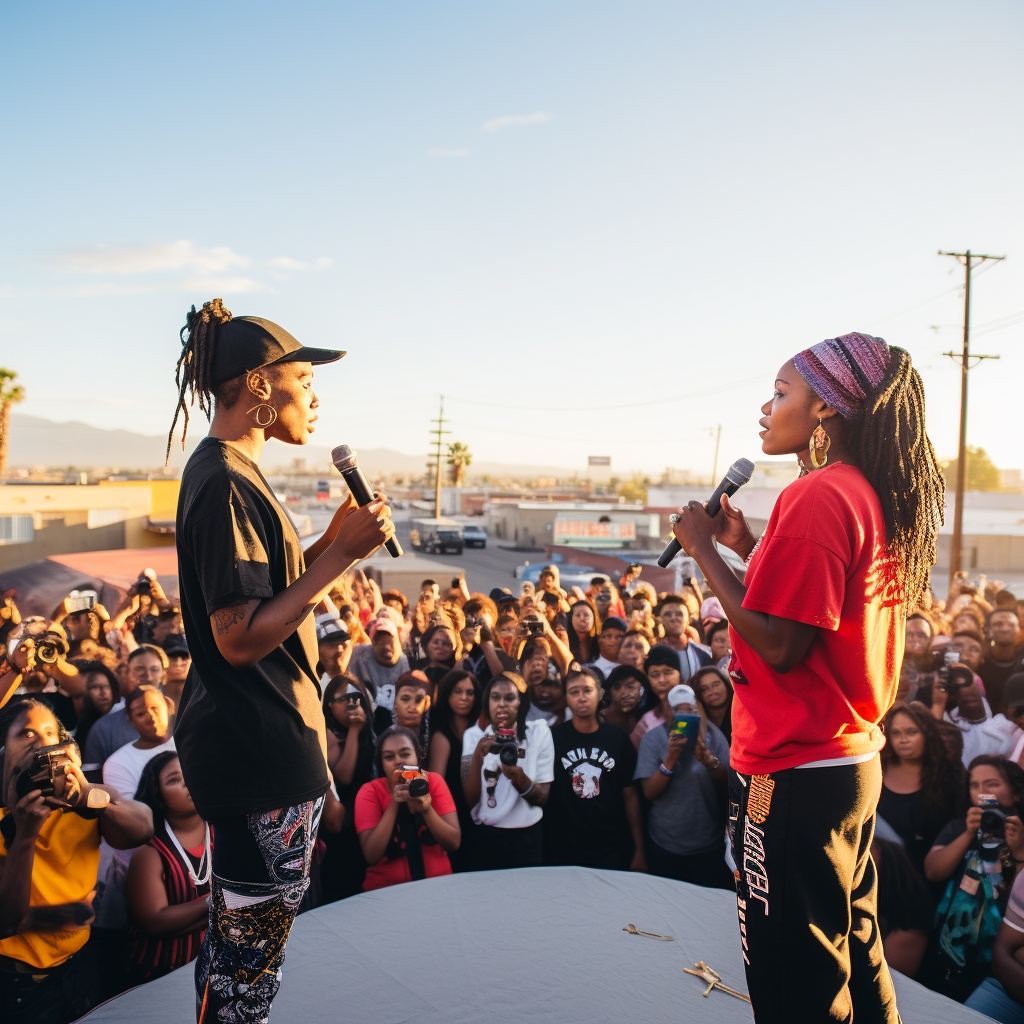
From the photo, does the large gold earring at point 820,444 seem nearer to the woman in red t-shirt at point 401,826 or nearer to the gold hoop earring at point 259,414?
the gold hoop earring at point 259,414

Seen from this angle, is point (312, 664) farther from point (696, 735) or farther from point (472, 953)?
point (696, 735)

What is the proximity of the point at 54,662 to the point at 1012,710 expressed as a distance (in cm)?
573

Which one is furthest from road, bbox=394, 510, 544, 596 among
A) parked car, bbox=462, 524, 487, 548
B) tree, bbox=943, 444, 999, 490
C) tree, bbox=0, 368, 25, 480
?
tree, bbox=943, 444, 999, 490

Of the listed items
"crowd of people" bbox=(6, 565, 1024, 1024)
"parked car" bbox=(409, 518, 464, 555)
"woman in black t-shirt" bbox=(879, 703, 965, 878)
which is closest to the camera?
"crowd of people" bbox=(6, 565, 1024, 1024)

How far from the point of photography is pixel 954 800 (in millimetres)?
3309

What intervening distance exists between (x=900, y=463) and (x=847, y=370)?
0.22 m

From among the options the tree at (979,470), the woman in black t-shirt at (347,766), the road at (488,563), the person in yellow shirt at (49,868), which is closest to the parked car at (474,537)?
the road at (488,563)

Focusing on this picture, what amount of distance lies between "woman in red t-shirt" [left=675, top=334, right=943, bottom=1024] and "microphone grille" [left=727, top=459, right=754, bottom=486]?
1.12 feet

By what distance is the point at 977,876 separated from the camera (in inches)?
116

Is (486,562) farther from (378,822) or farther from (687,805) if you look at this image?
(378,822)

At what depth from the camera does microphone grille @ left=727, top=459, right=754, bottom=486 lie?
76.9 inches

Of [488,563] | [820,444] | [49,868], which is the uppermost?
[820,444]

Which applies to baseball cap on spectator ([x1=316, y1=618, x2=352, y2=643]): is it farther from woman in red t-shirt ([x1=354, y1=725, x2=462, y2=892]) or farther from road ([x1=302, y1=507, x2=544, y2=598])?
road ([x1=302, y1=507, x2=544, y2=598])

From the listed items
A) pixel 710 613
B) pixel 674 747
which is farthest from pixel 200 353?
pixel 710 613
